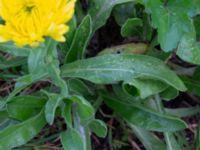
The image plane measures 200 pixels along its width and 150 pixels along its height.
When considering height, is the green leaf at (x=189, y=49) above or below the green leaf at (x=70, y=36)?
below

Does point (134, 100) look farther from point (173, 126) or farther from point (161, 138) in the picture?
point (161, 138)

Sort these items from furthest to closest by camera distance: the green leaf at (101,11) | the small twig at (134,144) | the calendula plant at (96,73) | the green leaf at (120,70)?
the small twig at (134,144), the green leaf at (101,11), the green leaf at (120,70), the calendula plant at (96,73)

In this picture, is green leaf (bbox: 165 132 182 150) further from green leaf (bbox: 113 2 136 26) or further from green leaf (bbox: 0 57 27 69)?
green leaf (bbox: 0 57 27 69)

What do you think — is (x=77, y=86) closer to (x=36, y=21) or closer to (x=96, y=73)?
(x=96, y=73)

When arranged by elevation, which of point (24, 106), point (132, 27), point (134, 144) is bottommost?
point (134, 144)

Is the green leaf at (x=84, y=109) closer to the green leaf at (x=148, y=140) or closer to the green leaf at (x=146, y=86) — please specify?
the green leaf at (x=146, y=86)

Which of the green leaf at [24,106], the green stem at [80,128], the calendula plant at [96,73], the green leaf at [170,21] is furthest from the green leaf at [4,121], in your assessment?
the green leaf at [170,21]

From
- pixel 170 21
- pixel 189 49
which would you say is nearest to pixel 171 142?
pixel 189 49
